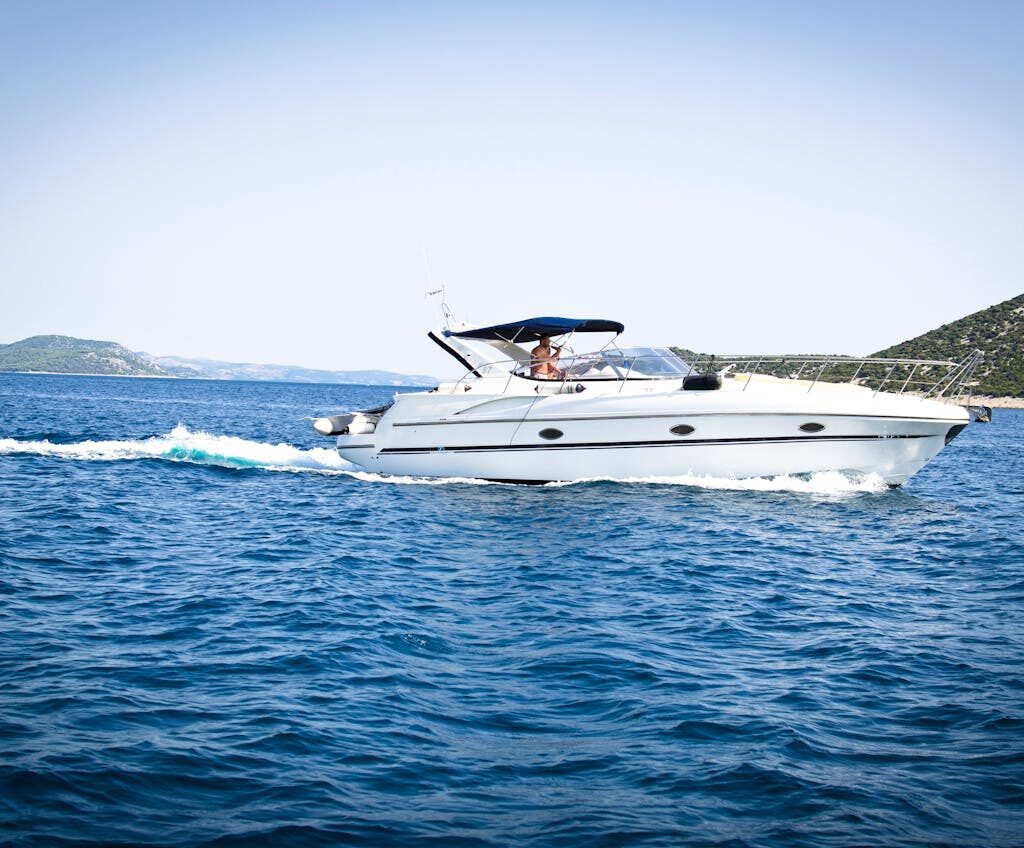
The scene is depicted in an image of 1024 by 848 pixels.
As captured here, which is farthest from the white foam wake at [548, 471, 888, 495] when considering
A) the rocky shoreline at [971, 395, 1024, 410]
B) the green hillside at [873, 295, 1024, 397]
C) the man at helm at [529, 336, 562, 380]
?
the rocky shoreline at [971, 395, 1024, 410]

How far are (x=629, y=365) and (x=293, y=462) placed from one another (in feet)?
30.9

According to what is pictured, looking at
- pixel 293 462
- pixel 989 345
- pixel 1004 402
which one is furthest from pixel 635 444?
pixel 989 345

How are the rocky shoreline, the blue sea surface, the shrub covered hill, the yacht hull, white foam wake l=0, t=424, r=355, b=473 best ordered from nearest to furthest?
the blue sea surface
the yacht hull
white foam wake l=0, t=424, r=355, b=473
the rocky shoreline
the shrub covered hill

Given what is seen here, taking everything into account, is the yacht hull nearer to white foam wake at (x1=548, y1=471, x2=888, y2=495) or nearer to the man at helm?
white foam wake at (x1=548, y1=471, x2=888, y2=495)

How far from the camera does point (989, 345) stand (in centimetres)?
9594

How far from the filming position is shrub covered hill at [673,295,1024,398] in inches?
3359

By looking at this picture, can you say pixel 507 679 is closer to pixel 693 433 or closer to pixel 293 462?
pixel 693 433

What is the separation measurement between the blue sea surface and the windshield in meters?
4.15

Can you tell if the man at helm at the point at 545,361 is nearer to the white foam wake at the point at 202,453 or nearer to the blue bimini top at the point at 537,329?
the blue bimini top at the point at 537,329

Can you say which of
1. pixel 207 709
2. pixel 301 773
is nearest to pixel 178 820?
pixel 301 773

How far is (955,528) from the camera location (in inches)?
573

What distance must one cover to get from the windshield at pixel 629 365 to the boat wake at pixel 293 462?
7.08 feet

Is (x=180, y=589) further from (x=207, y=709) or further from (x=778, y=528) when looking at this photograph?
(x=778, y=528)

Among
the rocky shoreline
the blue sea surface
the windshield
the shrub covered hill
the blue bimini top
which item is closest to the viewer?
the blue sea surface
